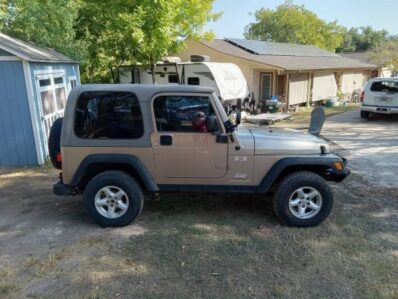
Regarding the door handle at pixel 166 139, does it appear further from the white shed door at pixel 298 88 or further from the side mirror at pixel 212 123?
the white shed door at pixel 298 88

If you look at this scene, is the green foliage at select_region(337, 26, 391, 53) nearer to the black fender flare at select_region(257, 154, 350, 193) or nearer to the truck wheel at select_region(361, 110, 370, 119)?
the truck wheel at select_region(361, 110, 370, 119)

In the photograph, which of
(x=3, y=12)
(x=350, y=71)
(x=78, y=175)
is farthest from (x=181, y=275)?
(x=350, y=71)

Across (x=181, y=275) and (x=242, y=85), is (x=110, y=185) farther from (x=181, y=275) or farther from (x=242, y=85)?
(x=242, y=85)

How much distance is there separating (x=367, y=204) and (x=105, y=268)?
3.98m

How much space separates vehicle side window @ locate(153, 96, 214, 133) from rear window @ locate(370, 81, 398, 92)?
12308mm

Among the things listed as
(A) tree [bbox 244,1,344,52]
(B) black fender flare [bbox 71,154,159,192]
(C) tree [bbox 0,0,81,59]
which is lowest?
(B) black fender flare [bbox 71,154,159,192]

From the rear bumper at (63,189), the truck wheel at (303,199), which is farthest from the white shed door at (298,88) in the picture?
the rear bumper at (63,189)

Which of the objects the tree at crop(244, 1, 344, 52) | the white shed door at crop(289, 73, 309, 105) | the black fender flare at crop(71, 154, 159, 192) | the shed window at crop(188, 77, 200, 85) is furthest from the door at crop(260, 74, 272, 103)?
the tree at crop(244, 1, 344, 52)

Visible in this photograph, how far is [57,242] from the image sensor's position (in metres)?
4.18

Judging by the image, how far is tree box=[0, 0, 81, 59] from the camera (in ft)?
35.2

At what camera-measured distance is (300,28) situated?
45469 millimetres

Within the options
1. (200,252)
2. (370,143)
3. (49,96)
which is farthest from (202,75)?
(200,252)

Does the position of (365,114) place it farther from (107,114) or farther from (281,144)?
(107,114)

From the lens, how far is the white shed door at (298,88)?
63.3 feet
